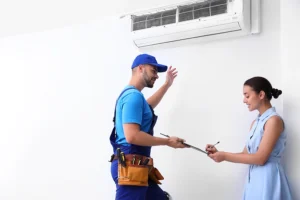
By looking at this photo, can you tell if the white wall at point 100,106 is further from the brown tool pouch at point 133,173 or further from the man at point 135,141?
the brown tool pouch at point 133,173

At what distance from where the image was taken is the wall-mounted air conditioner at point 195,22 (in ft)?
8.36

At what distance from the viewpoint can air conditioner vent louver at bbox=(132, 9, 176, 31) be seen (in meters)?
2.78

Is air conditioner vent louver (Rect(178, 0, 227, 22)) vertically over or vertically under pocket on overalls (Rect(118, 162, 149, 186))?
over

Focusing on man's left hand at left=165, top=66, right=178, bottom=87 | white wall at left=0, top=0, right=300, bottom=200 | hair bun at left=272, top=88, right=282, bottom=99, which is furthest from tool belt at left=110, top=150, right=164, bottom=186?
hair bun at left=272, top=88, right=282, bottom=99

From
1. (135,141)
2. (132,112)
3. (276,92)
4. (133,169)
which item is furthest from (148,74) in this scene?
(276,92)

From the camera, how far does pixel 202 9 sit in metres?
2.68

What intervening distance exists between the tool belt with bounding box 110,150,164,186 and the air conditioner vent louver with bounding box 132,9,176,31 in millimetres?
1013

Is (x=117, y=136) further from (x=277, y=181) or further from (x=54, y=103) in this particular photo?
(x=54, y=103)

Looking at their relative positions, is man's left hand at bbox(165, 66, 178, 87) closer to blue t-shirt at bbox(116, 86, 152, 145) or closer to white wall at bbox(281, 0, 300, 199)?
blue t-shirt at bbox(116, 86, 152, 145)

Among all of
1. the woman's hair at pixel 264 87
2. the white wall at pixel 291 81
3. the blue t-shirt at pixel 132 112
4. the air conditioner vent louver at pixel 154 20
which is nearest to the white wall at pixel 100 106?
the white wall at pixel 291 81

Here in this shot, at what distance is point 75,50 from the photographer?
3.40 meters

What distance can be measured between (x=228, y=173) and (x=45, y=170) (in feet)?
5.21

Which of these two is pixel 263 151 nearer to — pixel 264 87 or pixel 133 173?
pixel 264 87

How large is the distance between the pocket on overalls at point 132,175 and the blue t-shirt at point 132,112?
0.15 m
